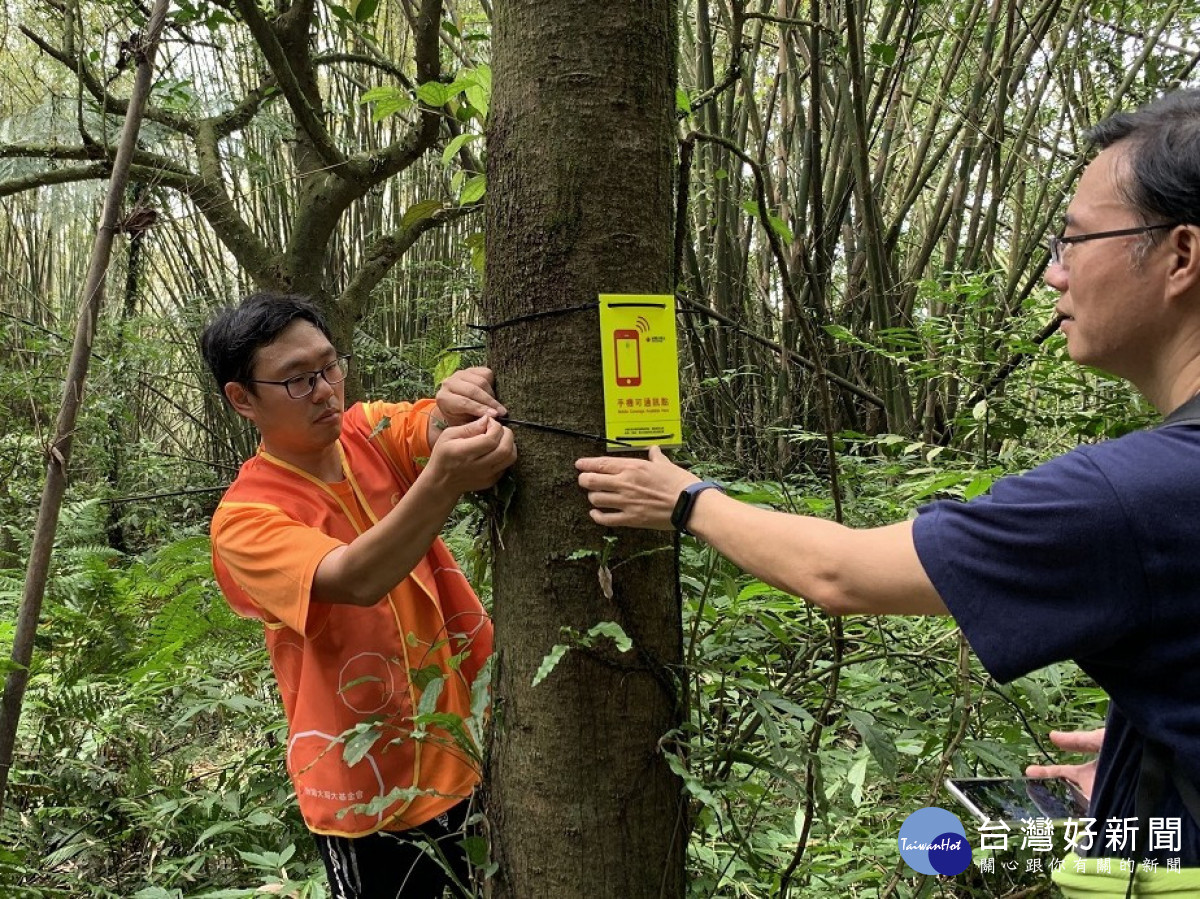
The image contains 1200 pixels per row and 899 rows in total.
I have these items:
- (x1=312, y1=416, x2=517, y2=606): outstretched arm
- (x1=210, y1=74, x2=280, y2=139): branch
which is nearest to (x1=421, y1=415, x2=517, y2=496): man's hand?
(x1=312, y1=416, x2=517, y2=606): outstretched arm

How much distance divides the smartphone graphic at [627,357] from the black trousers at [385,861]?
869 mm

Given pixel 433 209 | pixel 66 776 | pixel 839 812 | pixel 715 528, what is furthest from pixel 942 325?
pixel 66 776

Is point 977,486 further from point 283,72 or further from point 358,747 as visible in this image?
point 283,72

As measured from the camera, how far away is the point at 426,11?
10.4 ft

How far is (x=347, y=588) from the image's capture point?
135 centimetres

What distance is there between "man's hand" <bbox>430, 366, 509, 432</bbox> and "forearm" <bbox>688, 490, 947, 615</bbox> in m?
0.35

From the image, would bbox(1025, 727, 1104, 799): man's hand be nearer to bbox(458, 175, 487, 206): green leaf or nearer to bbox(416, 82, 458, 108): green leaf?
bbox(458, 175, 487, 206): green leaf

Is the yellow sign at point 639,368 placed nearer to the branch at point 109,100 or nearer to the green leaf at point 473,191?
the green leaf at point 473,191

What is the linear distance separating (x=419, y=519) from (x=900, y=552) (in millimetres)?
681

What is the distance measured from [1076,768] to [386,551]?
106cm

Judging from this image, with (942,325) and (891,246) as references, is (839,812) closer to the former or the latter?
(942,325)

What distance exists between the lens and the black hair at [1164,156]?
97 centimetres

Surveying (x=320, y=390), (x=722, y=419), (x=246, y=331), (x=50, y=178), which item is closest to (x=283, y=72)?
(x=50, y=178)

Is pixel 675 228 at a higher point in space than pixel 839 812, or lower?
higher
